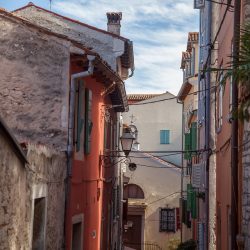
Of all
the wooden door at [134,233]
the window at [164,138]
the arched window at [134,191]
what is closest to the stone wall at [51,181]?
the wooden door at [134,233]

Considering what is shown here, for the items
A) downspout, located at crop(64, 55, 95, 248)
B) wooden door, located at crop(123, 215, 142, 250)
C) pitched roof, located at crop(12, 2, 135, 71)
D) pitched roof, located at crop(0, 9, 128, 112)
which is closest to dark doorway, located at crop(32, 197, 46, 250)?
downspout, located at crop(64, 55, 95, 248)

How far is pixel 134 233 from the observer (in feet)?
114

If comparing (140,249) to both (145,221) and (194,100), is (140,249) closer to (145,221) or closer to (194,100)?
(145,221)

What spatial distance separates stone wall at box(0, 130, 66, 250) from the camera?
6156 millimetres

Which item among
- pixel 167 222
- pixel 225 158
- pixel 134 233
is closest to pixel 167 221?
pixel 167 222

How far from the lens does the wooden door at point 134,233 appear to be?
34500 mm

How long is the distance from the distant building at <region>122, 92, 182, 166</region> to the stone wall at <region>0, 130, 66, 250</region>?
108 ft

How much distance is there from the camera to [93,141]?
1356cm

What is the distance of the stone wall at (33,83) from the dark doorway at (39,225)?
1.94 meters

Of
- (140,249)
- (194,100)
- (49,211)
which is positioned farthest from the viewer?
(140,249)

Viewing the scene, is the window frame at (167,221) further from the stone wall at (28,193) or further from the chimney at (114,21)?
the stone wall at (28,193)

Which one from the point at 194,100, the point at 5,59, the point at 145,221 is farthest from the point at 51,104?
the point at 145,221

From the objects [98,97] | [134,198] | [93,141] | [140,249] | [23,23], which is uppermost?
[23,23]

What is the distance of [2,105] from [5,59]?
2.99ft
